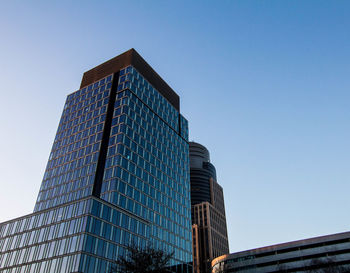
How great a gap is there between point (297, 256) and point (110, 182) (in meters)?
56.2

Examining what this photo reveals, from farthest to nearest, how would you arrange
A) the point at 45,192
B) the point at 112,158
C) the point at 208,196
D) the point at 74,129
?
the point at 208,196
the point at 74,129
the point at 45,192
the point at 112,158

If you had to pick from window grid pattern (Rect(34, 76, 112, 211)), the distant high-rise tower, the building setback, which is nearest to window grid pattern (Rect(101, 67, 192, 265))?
window grid pattern (Rect(34, 76, 112, 211))

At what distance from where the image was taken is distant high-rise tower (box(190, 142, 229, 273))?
155m

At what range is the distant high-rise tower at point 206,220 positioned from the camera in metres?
155

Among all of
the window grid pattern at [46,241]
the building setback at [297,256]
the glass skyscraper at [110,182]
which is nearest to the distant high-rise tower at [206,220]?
the building setback at [297,256]

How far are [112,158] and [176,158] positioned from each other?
30282 millimetres

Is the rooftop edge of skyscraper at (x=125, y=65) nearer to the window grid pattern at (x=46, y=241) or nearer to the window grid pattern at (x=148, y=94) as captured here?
the window grid pattern at (x=148, y=94)

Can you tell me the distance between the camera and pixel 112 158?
84500 mm

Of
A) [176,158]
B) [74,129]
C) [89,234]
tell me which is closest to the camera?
[89,234]

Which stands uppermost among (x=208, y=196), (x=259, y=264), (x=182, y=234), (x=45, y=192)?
(x=208, y=196)

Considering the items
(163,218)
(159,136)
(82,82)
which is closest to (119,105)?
(159,136)

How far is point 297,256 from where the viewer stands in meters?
88.8

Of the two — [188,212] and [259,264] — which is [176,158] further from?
[259,264]

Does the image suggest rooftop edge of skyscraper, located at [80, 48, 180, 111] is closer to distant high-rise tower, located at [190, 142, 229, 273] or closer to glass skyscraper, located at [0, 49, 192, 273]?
glass skyscraper, located at [0, 49, 192, 273]
